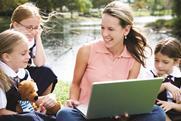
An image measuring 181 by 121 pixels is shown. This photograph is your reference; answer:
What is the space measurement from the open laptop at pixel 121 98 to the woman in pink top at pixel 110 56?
1.21 feet

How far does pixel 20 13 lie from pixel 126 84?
48.8 inches

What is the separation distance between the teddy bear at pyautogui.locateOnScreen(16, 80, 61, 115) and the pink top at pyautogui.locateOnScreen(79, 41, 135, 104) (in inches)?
10.6

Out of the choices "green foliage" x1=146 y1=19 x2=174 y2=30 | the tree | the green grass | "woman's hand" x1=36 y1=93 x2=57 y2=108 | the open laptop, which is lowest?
"green foliage" x1=146 y1=19 x2=174 y2=30

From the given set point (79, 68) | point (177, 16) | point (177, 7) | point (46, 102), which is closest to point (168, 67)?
point (79, 68)

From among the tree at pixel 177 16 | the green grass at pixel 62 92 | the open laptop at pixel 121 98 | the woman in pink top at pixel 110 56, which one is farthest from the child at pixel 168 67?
the tree at pixel 177 16

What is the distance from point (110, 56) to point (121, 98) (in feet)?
1.89

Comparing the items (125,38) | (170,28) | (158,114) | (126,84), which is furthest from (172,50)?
(170,28)

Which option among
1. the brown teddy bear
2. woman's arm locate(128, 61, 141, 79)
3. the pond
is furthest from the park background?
the brown teddy bear

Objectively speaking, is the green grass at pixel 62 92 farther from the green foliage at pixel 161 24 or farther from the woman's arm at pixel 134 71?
the green foliage at pixel 161 24

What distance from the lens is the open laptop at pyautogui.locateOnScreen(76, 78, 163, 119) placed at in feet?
8.13

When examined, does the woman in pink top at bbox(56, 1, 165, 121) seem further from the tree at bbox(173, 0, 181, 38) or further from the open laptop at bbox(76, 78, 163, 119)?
the tree at bbox(173, 0, 181, 38)

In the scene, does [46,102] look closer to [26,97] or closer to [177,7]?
[26,97]

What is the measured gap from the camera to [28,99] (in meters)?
2.96

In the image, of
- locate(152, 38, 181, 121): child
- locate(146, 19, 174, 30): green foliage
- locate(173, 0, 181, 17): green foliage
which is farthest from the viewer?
locate(146, 19, 174, 30): green foliage
